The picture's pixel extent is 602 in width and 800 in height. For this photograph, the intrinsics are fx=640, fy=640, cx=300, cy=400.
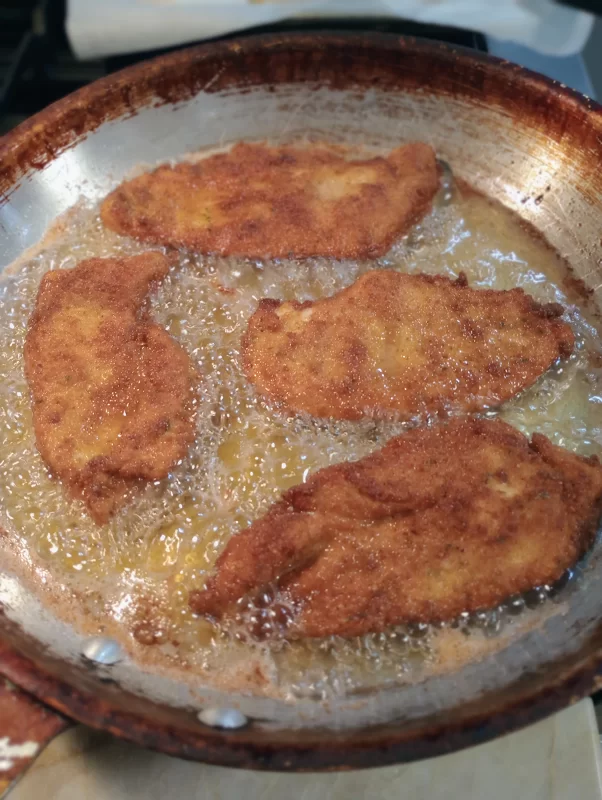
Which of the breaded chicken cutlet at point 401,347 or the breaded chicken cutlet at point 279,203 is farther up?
the breaded chicken cutlet at point 279,203

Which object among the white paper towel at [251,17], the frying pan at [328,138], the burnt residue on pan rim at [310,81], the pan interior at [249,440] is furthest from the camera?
the white paper towel at [251,17]

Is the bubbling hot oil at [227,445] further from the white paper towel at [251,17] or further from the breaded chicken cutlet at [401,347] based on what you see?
the white paper towel at [251,17]

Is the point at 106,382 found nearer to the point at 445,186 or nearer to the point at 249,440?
the point at 249,440

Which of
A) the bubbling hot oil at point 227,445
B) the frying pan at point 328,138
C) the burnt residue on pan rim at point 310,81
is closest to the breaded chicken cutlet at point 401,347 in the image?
the bubbling hot oil at point 227,445

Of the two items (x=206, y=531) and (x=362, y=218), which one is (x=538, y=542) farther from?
(x=362, y=218)

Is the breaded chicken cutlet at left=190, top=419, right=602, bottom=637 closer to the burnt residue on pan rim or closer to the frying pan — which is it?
the frying pan

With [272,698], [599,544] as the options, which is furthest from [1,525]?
[599,544]
